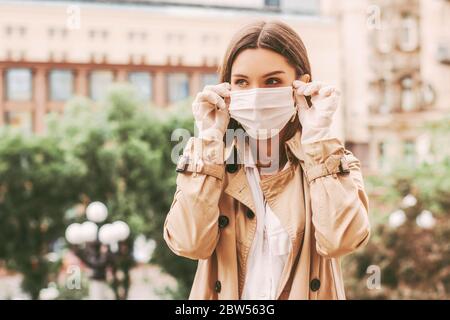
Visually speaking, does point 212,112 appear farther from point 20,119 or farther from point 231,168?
point 20,119

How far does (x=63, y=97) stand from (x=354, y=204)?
21091 mm

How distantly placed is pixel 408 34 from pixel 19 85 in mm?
12690

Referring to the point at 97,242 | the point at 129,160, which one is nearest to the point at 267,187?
the point at 97,242

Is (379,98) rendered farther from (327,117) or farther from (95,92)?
(327,117)

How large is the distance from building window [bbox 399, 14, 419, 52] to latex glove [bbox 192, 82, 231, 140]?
1952 cm

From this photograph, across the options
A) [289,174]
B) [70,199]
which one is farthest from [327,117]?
[70,199]

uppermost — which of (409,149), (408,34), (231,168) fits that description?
(408,34)

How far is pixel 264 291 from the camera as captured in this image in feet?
4.79

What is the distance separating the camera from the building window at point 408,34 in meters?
19.9

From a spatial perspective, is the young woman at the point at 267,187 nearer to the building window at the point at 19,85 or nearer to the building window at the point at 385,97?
the building window at the point at 385,97

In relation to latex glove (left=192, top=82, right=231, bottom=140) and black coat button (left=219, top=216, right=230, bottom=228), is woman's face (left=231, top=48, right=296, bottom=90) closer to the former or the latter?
latex glove (left=192, top=82, right=231, bottom=140)

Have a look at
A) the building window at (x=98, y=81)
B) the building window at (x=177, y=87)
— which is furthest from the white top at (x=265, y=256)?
the building window at (x=177, y=87)

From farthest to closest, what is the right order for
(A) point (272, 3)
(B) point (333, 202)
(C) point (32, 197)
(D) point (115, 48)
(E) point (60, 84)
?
(A) point (272, 3)
(E) point (60, 84)
(D) point (115, 48)
(C) point (32, 197)
(B) point (333, 202)

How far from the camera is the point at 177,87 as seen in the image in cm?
2200
